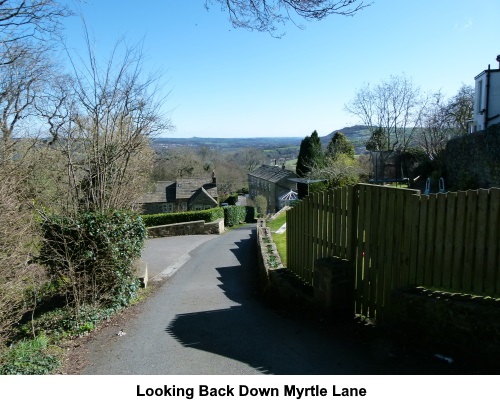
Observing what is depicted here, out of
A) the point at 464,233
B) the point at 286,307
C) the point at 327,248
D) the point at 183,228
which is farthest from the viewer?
the point at 183,228

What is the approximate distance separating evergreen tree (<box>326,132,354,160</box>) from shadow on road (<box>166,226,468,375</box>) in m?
33.1

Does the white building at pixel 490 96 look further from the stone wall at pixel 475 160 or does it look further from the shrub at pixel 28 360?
the shrub at pixel 28 360

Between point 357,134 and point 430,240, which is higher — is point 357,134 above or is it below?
above

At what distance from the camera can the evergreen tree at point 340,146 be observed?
126ft

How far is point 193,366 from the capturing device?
14.3ft

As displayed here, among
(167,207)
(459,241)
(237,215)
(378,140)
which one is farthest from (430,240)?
(167,207)

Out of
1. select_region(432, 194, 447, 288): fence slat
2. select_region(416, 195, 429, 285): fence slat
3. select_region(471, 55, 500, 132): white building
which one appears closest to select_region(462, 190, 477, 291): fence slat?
select_region(432, 194, 447, 288): fence slat

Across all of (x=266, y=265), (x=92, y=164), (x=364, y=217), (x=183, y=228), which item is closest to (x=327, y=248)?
(x=364, y=217)

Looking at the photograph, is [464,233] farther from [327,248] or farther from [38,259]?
[38,259]

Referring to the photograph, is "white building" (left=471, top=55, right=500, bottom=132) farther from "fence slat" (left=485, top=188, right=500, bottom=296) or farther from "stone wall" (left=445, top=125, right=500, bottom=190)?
"fence slat" (left=485, top=188, right=500, bottom=296)

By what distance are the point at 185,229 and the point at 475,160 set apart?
16.3m

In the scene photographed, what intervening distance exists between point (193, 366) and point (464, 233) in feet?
11.0

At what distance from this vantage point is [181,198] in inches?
1906

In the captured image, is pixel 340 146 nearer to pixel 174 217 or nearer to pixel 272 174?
A: pixel 174 217
